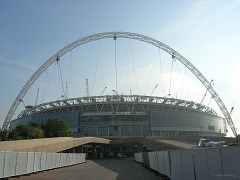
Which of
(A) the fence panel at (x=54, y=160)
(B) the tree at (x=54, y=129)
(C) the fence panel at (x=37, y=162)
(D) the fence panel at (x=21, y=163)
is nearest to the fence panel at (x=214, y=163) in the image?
(D) the fence panel at (x=21, y=163)

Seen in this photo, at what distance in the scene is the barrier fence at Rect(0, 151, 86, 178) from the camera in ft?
111

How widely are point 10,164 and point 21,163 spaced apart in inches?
140

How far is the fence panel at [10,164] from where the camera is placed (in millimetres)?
34094

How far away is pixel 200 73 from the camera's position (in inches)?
7751

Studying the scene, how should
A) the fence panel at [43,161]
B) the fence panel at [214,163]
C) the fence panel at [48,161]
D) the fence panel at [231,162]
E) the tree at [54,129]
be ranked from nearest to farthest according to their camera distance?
the fence panel at [231,162] < the fence panel at [214,163] < the fence panel at [43,161] < the fence panel at [48,161] < the tree at [54,129]

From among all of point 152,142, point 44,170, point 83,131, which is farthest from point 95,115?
point 44,170

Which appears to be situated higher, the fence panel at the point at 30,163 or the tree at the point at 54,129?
the tree at the point at 54,129

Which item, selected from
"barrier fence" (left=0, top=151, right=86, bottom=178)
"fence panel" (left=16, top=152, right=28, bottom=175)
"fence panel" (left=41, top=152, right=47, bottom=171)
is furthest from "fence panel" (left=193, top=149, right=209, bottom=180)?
"fence panel" (left=41, top=152, right=47, bottom=171)

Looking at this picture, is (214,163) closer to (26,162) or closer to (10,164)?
→ (10,164)

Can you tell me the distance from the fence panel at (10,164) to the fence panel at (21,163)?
984 mm

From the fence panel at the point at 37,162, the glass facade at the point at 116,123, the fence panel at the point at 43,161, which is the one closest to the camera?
the fence panel at the point at 37,162

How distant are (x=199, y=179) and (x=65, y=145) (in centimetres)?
6806

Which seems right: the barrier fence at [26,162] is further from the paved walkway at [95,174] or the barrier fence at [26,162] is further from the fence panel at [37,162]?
the paved walkway at [95,174]

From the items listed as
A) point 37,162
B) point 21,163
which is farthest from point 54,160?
point 21,163
